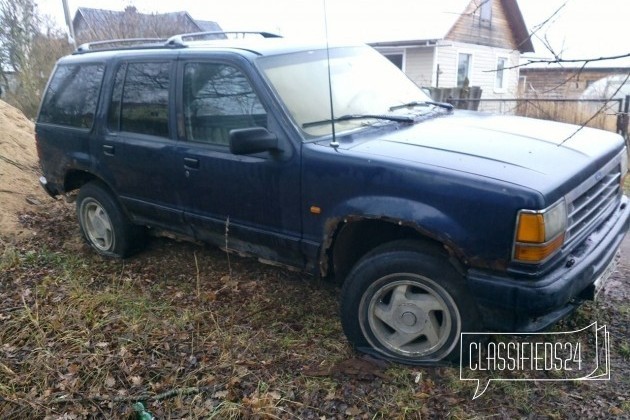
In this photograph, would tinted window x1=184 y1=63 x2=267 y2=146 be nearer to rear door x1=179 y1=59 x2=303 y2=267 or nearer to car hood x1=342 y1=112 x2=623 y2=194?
rear door x1=179 y1=59 x2=303 y2=267

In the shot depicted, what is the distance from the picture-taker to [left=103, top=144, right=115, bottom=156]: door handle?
14.6ft

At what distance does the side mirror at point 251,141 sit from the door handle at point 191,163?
0.71m

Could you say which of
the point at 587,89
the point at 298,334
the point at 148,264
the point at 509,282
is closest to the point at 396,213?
the point at 509,282

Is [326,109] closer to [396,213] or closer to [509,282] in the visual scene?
[396,213]

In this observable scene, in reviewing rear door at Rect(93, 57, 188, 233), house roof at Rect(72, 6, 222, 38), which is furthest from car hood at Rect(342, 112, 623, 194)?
house roof at Rect(72, 6, 222, 38)

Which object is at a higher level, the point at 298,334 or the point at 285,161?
the point at 285,161

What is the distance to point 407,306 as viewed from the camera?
10.0 ft

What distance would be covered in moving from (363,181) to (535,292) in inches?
42.3

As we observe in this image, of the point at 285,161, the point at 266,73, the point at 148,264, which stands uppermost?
the point at 266,73

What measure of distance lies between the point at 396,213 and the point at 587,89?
13.5 meters

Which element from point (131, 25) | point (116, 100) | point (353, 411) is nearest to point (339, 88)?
point (116, 100)

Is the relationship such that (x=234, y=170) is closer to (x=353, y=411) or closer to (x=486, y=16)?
(x=353, y=411)

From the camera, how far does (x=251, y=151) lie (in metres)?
3.21

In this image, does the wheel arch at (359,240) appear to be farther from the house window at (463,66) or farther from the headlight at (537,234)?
the house window at (463,66)
